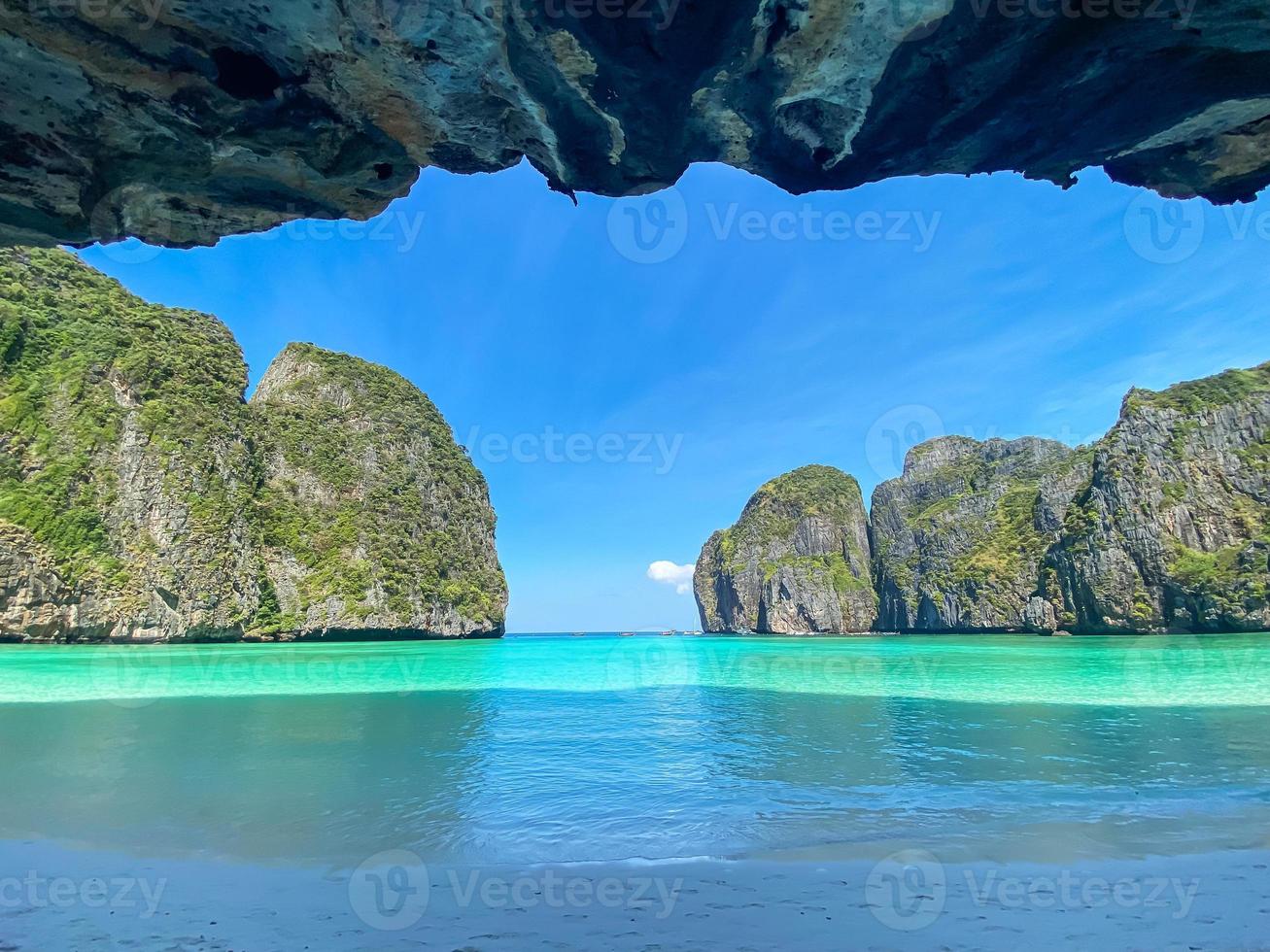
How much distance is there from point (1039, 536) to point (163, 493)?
4910 inches

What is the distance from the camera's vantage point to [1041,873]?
5699 mm

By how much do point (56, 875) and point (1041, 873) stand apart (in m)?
9.78

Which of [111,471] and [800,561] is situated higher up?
[111,471]

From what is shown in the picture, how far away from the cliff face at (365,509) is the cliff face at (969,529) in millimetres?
82678

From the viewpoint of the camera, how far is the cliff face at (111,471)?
4909cm

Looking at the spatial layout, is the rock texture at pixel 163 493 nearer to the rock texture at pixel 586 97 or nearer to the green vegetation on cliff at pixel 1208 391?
the rock texture at pixel 586 97

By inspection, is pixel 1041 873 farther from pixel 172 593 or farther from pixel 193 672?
pixel 172 593

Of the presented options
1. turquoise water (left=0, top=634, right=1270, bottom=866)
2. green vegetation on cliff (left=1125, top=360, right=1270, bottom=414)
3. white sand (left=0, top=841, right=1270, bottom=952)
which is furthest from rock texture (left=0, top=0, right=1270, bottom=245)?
green vegetation on cliff (left=1125, top=360, right=1270, bottom=414)

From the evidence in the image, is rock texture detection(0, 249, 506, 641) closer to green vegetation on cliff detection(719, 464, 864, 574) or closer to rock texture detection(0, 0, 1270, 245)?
rock texture detection(0, 0, 1270, 245)

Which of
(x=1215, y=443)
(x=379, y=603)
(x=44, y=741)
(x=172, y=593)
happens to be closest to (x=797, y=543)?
(x=1215, y=443)

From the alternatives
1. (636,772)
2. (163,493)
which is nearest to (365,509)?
(163,493)

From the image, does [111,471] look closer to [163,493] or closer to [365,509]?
[163,493]

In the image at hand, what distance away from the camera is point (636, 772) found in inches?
404

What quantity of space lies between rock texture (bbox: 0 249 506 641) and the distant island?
86318 millimetres
